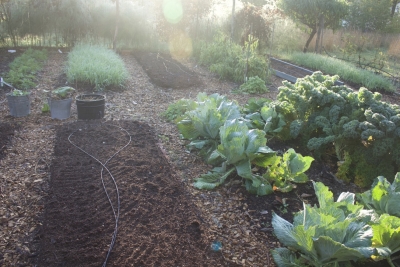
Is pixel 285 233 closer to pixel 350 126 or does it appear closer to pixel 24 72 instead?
pixel 350 126

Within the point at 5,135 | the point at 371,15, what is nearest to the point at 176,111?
the point at 5,135

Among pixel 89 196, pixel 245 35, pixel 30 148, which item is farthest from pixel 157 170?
pixel 245 35

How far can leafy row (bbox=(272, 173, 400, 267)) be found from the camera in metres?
1.99

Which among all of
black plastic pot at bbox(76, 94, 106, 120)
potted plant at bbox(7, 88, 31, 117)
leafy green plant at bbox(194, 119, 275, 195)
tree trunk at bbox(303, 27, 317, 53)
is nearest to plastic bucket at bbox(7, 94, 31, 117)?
potted plant at bbox(7, 88, 31, 117)

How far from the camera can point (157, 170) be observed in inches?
137

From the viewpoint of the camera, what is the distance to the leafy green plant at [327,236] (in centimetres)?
197

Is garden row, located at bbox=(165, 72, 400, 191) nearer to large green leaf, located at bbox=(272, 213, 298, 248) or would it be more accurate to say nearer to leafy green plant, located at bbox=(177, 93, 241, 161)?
leafy green plant, located at bbox=(177, 93, 241, 161)

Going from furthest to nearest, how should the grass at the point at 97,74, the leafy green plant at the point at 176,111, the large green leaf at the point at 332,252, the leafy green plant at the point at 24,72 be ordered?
the grass at the point at 97,74, the leafy green plant at the point at 24,72, the leafy green plant at the point at 176,111, the large green leaf at the point at 332,252

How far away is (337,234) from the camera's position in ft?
6.68

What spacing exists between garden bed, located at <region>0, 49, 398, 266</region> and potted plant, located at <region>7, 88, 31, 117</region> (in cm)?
52

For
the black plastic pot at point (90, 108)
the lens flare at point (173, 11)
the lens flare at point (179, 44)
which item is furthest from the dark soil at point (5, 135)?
the lens flare at point (173, 11)

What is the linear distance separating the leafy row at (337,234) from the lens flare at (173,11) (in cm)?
1072

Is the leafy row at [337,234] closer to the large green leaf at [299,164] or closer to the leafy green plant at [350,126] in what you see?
the large green leaf at [299,164]

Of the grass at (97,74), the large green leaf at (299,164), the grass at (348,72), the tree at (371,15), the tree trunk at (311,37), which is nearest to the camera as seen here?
the large green leaf at (299,164)
